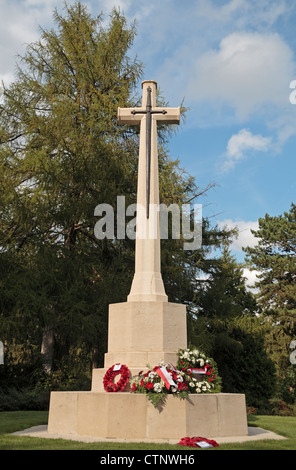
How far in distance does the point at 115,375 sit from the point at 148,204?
12.2ft

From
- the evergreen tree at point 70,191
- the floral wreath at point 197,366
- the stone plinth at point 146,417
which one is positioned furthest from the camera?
the evergreen tree at point 70,191

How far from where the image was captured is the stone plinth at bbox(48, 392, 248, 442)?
297 inches

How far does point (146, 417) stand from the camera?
7621 mm

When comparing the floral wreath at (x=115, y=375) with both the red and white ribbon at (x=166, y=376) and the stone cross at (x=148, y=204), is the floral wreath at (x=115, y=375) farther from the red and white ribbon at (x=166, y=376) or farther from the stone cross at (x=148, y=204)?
the stone cross at (x=148, y=204)

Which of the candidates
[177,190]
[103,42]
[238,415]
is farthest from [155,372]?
[103,42]

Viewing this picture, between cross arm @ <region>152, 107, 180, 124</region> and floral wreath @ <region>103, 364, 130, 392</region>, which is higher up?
cross arm @ <region>152, 107, 180, 124</region>

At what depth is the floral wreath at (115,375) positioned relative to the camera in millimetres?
8500

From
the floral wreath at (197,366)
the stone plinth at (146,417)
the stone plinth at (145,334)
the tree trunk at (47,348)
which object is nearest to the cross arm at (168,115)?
the stone plinth at (145,334)

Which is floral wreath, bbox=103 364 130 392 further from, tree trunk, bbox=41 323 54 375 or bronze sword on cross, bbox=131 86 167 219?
tree trunk, bbox=41 323 54 375

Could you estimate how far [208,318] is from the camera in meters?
19.8

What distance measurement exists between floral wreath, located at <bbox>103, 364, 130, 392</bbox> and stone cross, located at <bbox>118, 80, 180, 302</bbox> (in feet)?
5.28

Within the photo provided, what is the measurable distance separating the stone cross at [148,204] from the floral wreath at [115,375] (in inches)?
63.3

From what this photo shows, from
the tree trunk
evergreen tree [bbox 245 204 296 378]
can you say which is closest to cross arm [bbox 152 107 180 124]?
the tree trunk

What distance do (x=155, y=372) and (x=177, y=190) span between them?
11264mm
